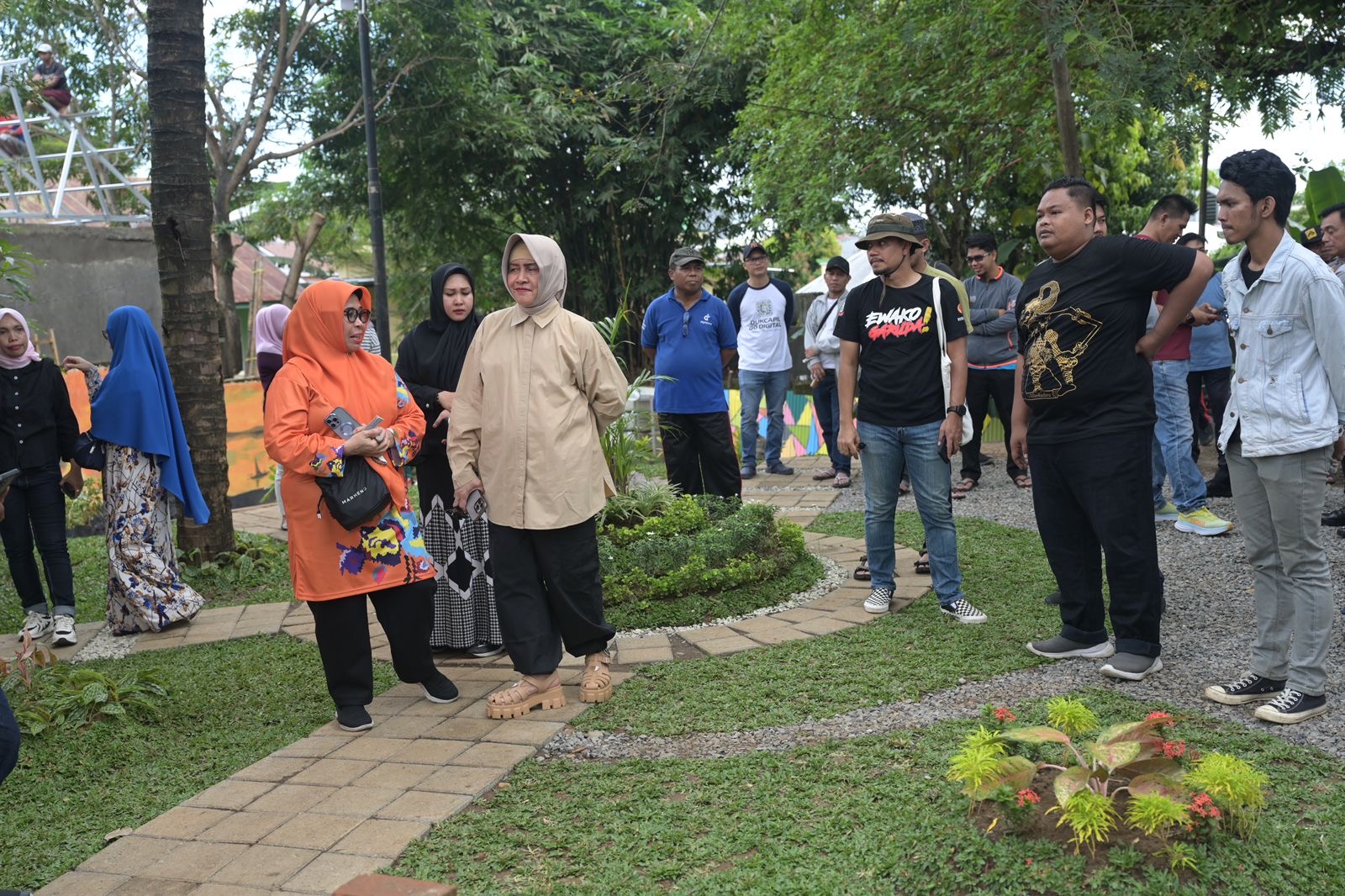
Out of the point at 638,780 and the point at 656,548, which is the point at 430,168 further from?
the point at 638,780

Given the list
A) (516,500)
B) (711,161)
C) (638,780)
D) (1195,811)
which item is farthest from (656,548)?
(711,161)

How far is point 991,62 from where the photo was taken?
939 cm

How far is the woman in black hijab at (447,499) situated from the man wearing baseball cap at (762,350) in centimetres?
503

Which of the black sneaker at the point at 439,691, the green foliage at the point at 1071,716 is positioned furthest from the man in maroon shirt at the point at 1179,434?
the black sneaker at the point at 439,691

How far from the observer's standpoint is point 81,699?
15.4 feet

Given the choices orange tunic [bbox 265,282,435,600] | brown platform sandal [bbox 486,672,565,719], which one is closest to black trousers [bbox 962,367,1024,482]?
brown platform sandal [bbox 486,672,565,719]

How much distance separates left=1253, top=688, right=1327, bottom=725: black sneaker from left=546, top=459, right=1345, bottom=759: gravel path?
0.08ft

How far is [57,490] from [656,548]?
3.31m

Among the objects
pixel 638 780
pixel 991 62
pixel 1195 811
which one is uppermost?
pixel 991 62

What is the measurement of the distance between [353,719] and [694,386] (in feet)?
12.0

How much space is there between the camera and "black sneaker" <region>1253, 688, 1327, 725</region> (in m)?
3.91

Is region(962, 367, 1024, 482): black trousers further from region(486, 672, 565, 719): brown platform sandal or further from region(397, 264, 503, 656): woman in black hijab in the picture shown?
region(486, 672, 565, 719): brown platform sandal

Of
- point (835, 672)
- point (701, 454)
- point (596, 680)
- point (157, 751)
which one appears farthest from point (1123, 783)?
point (701, 454)

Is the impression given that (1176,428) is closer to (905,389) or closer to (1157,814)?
(905,389)
